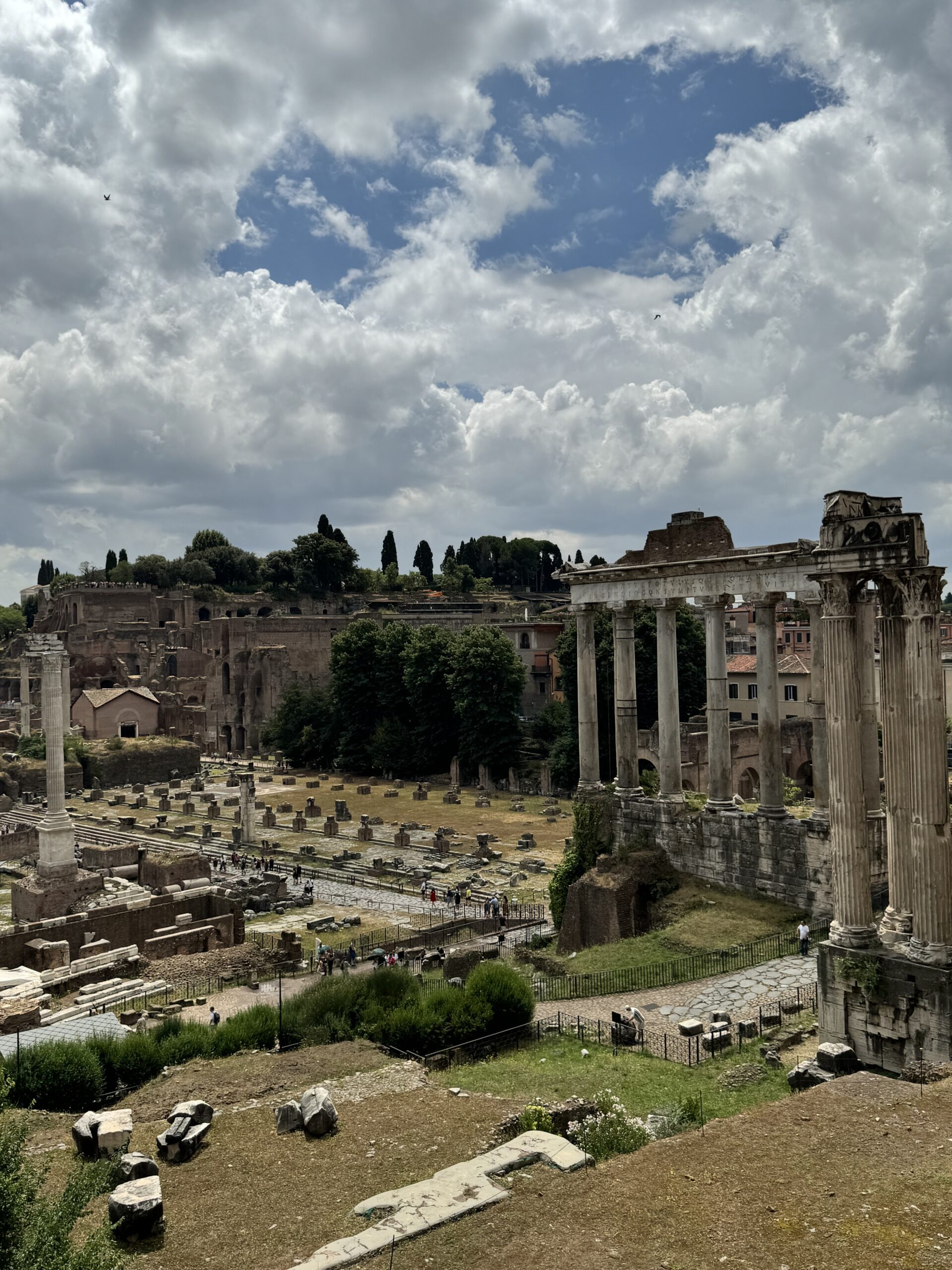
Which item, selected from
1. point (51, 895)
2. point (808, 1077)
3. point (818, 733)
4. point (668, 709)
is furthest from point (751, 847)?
point (51, 895)

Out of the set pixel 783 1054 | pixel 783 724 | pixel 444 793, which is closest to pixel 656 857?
pixel 783 1054

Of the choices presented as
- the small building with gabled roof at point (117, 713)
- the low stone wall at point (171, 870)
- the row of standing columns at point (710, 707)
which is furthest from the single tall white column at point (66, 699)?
the row of standing columns at point (710, 707)

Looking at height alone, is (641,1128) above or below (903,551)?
below

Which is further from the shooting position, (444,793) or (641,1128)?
(444,793)

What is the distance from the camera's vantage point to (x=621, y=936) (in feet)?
67.8

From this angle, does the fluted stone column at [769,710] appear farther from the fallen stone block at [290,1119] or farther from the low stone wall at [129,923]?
the low stone wall at [129,923]

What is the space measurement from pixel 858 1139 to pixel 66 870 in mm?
26522

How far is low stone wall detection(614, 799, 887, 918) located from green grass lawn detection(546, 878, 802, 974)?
0.38 m

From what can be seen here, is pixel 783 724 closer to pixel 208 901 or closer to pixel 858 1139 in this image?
pixel 208 901

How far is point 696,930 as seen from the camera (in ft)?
62.1

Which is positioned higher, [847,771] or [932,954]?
[847,771]

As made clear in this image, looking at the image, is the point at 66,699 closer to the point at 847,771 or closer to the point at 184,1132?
the point at 184,1132

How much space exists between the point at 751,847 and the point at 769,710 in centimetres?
291

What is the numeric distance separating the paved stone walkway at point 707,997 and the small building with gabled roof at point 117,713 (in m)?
59.4
